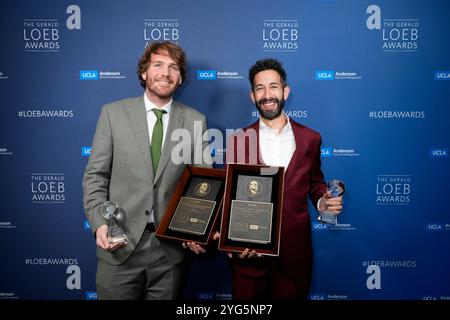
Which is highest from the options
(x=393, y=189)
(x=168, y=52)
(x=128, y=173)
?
(x=168, y=52)

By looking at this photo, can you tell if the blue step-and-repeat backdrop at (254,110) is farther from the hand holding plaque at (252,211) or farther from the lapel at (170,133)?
the hand holding plaque at (252,211)

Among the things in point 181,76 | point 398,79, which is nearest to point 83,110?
point 181,76

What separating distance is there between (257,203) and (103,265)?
0.97m

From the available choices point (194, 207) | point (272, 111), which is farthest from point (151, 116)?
point (272, 111)

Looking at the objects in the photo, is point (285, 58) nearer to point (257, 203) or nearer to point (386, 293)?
point (257, 203)

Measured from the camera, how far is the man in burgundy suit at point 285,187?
1847mm

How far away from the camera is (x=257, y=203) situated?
175 cm

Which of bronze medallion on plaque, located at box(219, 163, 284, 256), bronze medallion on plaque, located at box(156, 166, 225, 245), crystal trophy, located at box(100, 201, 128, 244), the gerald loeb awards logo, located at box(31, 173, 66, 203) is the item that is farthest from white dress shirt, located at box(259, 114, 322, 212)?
the gerald loeb awards logo, located at box(31, 173, 66, 203)

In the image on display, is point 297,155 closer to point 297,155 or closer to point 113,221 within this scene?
point 297,155

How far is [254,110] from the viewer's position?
263 centimetres

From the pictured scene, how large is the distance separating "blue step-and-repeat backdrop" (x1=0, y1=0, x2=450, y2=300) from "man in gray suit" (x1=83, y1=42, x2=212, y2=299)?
2.40ft

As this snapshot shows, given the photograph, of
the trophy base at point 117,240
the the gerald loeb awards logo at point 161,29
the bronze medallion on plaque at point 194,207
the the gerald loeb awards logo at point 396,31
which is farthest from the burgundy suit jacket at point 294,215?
the the gerald loeb awards logo at point 396,31

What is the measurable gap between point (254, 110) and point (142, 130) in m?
1.10
